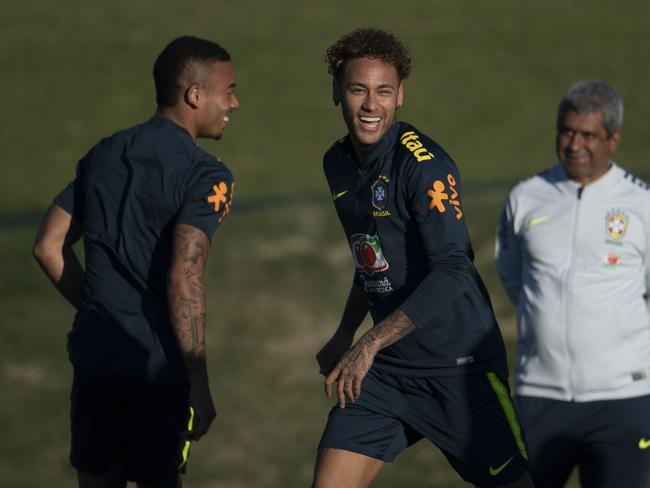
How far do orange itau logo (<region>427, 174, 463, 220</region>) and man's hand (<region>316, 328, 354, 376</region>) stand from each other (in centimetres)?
103

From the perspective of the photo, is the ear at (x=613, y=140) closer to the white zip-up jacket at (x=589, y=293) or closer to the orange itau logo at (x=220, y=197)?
the white zip-up jacket at (x=589, y=293)

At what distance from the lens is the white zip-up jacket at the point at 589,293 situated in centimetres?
627

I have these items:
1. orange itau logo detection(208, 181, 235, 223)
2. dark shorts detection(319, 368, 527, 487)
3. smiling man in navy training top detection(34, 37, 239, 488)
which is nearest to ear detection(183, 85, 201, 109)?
smiling man in navy training top detection(34, 37, 239, 488)

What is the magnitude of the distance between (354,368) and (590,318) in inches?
66.6

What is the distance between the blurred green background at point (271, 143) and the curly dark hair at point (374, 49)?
6.08 metres

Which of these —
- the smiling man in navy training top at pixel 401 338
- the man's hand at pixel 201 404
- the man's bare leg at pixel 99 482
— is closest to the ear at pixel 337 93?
the smiling man in navy training top at pixel 401 338

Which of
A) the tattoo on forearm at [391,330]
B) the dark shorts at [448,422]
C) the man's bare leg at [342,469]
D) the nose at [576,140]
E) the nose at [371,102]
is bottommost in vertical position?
the man's bare leg at [342,469]

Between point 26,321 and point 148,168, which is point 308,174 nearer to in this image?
point 26,321

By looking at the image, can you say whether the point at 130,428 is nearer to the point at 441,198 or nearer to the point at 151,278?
the point at 151,278

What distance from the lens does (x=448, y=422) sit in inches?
224

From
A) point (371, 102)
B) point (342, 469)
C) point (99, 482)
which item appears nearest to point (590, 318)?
point (342, 469)

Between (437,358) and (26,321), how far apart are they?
31.4 feet

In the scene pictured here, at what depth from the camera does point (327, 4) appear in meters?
26.7

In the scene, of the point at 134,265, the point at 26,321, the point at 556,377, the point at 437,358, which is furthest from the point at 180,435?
the point at 26,321
